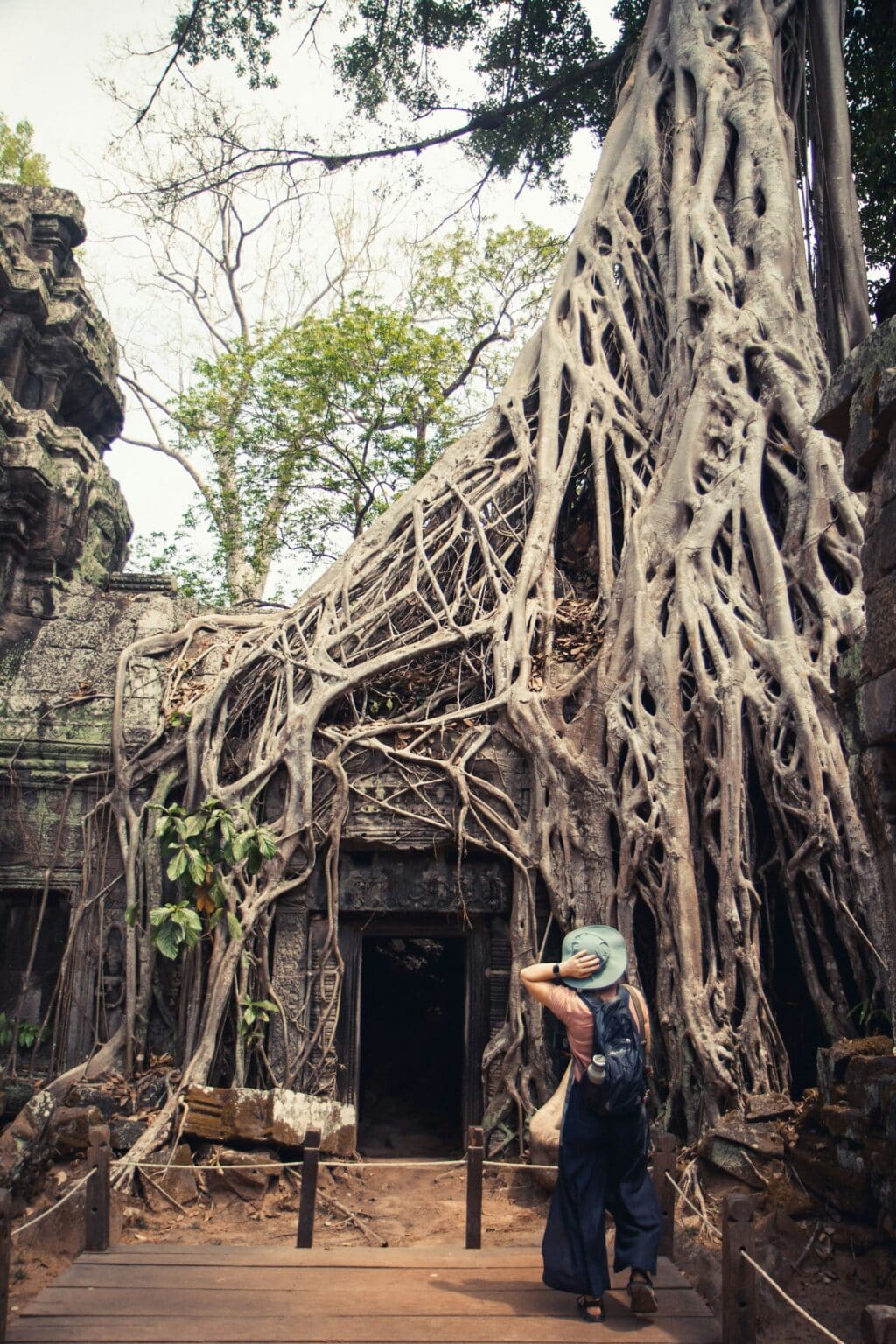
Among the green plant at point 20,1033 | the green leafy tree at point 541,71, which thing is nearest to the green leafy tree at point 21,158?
the green leafy tree at point 541,71

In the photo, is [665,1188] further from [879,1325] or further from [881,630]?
[881,630]

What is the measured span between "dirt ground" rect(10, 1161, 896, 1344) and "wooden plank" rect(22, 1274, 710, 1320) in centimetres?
89

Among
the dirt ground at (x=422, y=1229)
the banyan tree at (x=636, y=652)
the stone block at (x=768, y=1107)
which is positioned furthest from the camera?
the banyan tree at (x=636, y=652)

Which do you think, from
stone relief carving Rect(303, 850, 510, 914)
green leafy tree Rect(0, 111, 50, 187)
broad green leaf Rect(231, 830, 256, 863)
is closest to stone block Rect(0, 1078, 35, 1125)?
broad green leaf Rect(231, 830, 256, 863)

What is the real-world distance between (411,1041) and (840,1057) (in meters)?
5.60

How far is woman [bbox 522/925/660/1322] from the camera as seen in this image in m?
2.92

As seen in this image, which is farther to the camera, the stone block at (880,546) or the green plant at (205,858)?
the green plant at (205,858)

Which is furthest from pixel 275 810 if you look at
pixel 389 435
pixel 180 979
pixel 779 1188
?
pixel 389 435

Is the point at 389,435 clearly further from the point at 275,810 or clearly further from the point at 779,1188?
the point at 779,1188

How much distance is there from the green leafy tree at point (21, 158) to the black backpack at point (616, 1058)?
16.3m

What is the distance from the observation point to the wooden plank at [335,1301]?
114 inches

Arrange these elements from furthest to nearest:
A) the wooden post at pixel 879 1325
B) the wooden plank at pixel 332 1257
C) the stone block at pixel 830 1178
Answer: the stone block at pixel 830 1178 < the wooden plank at pixel 332 1257 < the wooden post at pixel 879 1325

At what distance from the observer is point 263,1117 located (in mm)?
5254

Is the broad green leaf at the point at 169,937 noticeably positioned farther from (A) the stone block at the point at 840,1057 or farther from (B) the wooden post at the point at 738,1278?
(B) the wooden post at the point at 738,1278
